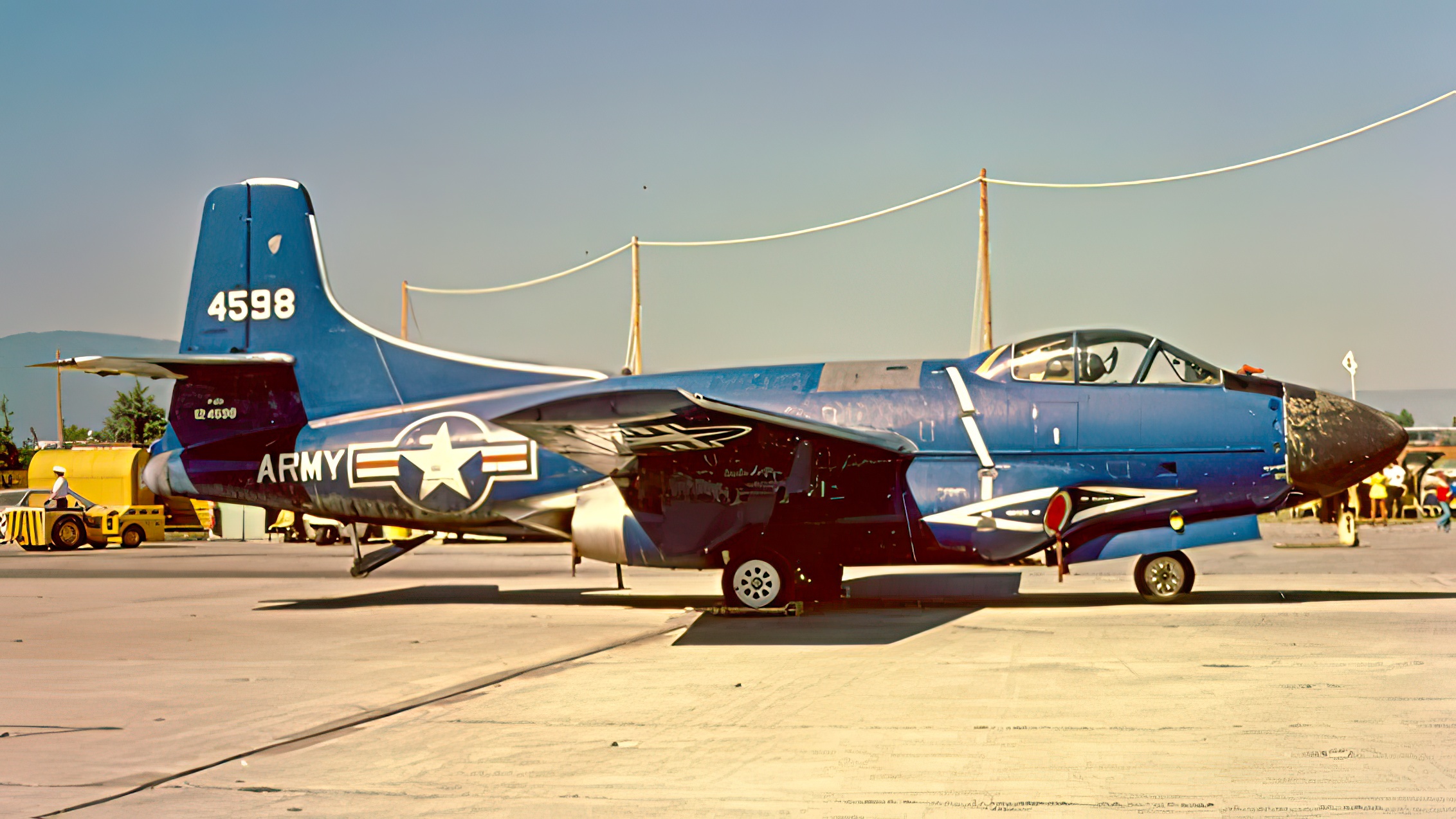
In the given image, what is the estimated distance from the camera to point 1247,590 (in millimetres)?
17109

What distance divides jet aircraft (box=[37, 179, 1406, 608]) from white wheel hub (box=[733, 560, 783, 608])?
0.03 m

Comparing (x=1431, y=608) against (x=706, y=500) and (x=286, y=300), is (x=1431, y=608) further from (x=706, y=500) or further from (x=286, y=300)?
(x=286, y=300)

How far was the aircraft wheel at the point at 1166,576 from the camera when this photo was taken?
1589cm

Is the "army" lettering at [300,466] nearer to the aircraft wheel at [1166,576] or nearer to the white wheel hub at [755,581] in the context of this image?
the white wheel hub at [755,581]

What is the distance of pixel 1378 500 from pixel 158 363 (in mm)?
39450

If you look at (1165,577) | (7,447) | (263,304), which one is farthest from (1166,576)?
(7,447)

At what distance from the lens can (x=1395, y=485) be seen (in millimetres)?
41500

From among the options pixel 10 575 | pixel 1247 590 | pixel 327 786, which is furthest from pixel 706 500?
pixel 10 575

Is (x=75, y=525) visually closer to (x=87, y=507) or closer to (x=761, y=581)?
(x=87, y=507)

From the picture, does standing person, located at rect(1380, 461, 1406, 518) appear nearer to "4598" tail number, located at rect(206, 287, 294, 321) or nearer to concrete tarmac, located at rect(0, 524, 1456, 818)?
concrete tarmac, located at rect(0, 524, 1456, 818)

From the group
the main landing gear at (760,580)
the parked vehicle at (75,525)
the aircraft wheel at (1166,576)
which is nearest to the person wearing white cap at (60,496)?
the parked vehicle at (75,525)

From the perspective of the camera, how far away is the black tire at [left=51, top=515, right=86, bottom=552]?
34125 mm

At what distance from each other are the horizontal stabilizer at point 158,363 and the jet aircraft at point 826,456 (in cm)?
6

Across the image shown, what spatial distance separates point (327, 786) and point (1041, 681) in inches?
223
